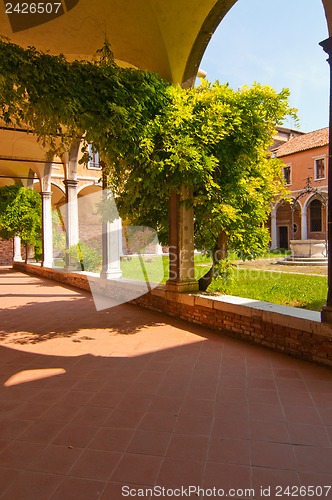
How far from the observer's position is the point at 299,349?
145 inches

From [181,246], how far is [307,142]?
885 inches

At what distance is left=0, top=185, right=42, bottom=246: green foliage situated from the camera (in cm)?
1408

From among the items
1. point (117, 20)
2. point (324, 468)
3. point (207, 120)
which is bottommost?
point (324, 468)

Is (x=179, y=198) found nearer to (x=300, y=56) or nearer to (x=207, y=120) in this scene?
(x=207, y=120)

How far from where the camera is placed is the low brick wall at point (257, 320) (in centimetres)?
351

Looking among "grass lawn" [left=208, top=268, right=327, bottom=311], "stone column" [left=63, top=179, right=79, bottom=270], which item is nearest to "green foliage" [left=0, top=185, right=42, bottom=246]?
"stone column" [left=63, top=179, right=79, bottom=270]

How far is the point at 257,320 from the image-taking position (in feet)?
13.8

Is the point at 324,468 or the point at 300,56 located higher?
the point at 300,56

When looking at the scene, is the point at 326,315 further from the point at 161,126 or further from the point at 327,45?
the point at 161,126

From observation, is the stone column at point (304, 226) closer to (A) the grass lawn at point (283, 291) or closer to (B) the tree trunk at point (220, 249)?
(A) the grass lawn at point (283, 291)

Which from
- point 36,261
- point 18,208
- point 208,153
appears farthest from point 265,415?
point 36,261

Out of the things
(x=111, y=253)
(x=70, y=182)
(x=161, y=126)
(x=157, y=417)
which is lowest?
(x=157, y=417)

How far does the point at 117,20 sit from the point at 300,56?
283 centimetres

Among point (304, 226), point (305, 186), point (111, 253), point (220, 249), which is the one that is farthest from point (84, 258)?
point (305, 186)
